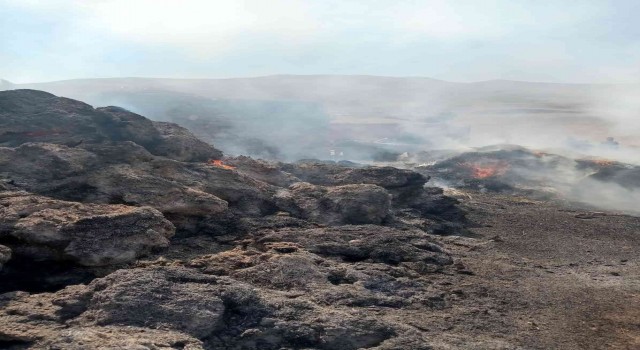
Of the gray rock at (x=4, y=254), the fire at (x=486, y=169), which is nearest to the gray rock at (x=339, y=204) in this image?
the gray rock at (x=4, y=254)

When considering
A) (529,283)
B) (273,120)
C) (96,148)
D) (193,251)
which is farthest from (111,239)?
(273,120)

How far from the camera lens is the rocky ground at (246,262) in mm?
7590

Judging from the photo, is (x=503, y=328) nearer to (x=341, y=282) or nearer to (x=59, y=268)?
(x=341, y=282)

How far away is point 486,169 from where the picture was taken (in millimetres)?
30031

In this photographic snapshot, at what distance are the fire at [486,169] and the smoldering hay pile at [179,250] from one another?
12.6 metres

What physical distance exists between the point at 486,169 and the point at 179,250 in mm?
22545

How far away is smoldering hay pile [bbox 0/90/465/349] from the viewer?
7.49 meters

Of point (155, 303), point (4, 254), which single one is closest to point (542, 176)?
point (155, 303)

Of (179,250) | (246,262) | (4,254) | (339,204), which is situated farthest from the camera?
(339,204)

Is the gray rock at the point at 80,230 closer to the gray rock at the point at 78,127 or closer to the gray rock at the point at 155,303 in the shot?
the gray rock at the point at 155,303

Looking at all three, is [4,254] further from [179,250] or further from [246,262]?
[246,262]

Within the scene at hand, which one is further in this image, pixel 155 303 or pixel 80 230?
pixel 80 230

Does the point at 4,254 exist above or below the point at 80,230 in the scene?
below

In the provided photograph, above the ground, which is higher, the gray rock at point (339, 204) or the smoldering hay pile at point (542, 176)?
the gray rock at point (339, 204)
